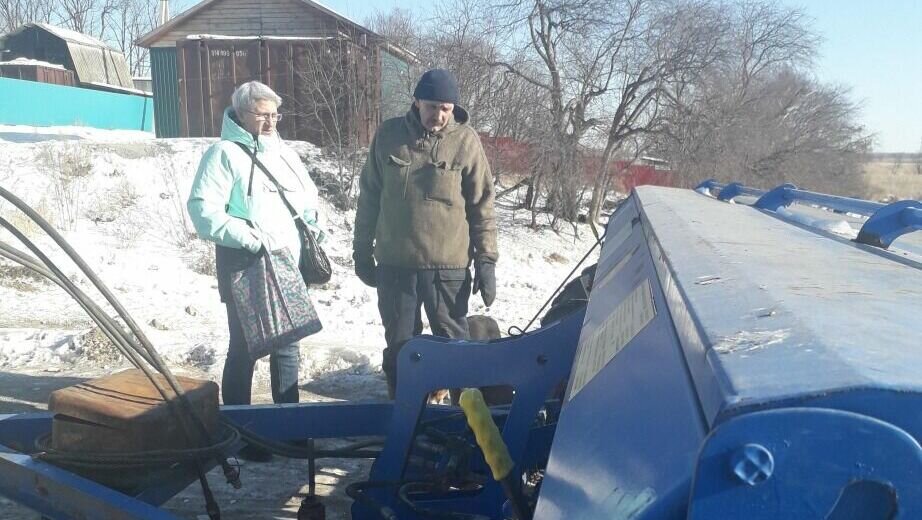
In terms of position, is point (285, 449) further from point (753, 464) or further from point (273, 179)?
point (753, 464)

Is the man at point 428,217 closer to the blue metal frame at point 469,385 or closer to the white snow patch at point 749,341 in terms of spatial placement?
the blue metal frame at point 469,385

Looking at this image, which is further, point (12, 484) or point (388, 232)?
point (388, 232)

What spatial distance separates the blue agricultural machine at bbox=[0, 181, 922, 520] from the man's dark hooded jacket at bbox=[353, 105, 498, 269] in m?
1.18

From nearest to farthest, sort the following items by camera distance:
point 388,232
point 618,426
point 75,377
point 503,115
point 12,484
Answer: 1. point 618,426
2. point 12,484
3. point 388,232
4. point 75,377
5. point 503,115

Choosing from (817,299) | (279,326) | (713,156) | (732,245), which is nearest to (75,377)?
(279,326)

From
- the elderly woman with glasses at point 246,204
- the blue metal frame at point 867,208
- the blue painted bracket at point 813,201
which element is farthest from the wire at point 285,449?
the blue painted bracket at point 813,201

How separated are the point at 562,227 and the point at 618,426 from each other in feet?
53.1

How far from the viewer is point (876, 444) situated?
2.83ft

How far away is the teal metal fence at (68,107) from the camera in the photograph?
27422mm

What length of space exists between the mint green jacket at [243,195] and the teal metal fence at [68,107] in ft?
76.9

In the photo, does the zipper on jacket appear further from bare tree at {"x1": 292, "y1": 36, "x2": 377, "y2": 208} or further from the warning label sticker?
bare tree at {"x1": 292, "y1": 36, "x2": 377, "y2": 208}

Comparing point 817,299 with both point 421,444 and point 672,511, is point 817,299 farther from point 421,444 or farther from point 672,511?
point 421,444

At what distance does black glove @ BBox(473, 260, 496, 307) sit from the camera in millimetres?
4473

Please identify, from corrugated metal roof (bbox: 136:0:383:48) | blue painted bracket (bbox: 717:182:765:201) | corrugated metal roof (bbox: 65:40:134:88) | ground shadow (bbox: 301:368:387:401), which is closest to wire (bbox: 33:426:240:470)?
ground shadow (bbox: 301:368:387:401)
